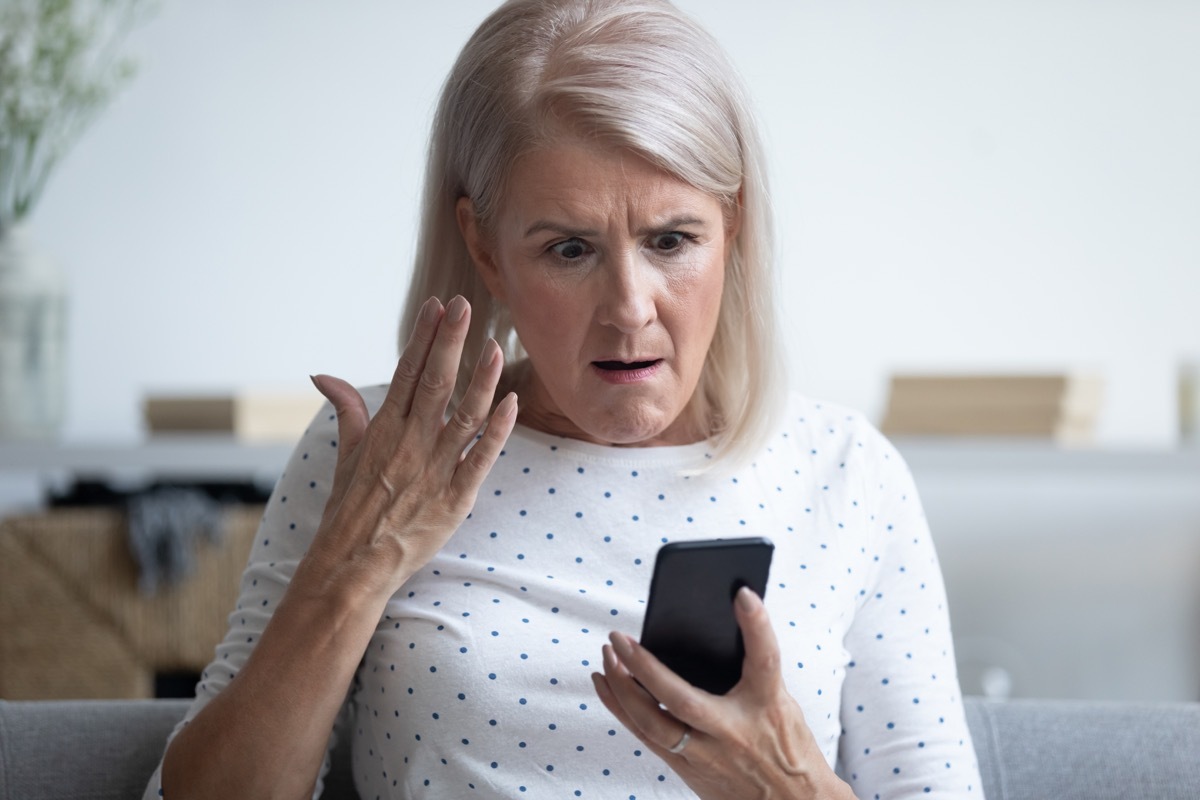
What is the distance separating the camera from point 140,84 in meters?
2.63

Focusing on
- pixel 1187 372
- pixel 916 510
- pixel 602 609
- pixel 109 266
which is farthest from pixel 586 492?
pixel 109 266

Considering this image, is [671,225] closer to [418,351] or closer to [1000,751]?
[418,351]

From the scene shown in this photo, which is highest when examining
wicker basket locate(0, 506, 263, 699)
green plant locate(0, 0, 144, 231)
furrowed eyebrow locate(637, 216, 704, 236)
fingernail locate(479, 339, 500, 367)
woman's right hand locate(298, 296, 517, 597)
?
green plant locate(0, 0, 144, 231)

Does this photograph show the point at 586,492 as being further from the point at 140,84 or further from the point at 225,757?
the point at 140,84

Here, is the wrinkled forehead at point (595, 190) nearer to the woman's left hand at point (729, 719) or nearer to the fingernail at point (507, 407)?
the fingernail at point (507, 407)

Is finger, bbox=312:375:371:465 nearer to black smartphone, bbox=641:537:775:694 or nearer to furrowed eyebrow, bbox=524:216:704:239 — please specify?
furrowed eyebrow, bbox=524:216:704:239

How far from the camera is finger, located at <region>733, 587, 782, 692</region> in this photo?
0.88m

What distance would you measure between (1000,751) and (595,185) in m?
0.71

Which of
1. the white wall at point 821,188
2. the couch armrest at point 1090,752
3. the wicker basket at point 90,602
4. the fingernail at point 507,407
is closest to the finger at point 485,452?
the fingernail at point 507,407

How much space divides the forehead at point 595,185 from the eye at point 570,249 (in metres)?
0.03

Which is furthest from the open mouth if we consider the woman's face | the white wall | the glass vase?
the glass vase

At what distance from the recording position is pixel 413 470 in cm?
101

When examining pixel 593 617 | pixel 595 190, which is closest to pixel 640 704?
pixel 593 617

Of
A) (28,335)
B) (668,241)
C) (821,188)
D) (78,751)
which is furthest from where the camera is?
(821,188)
